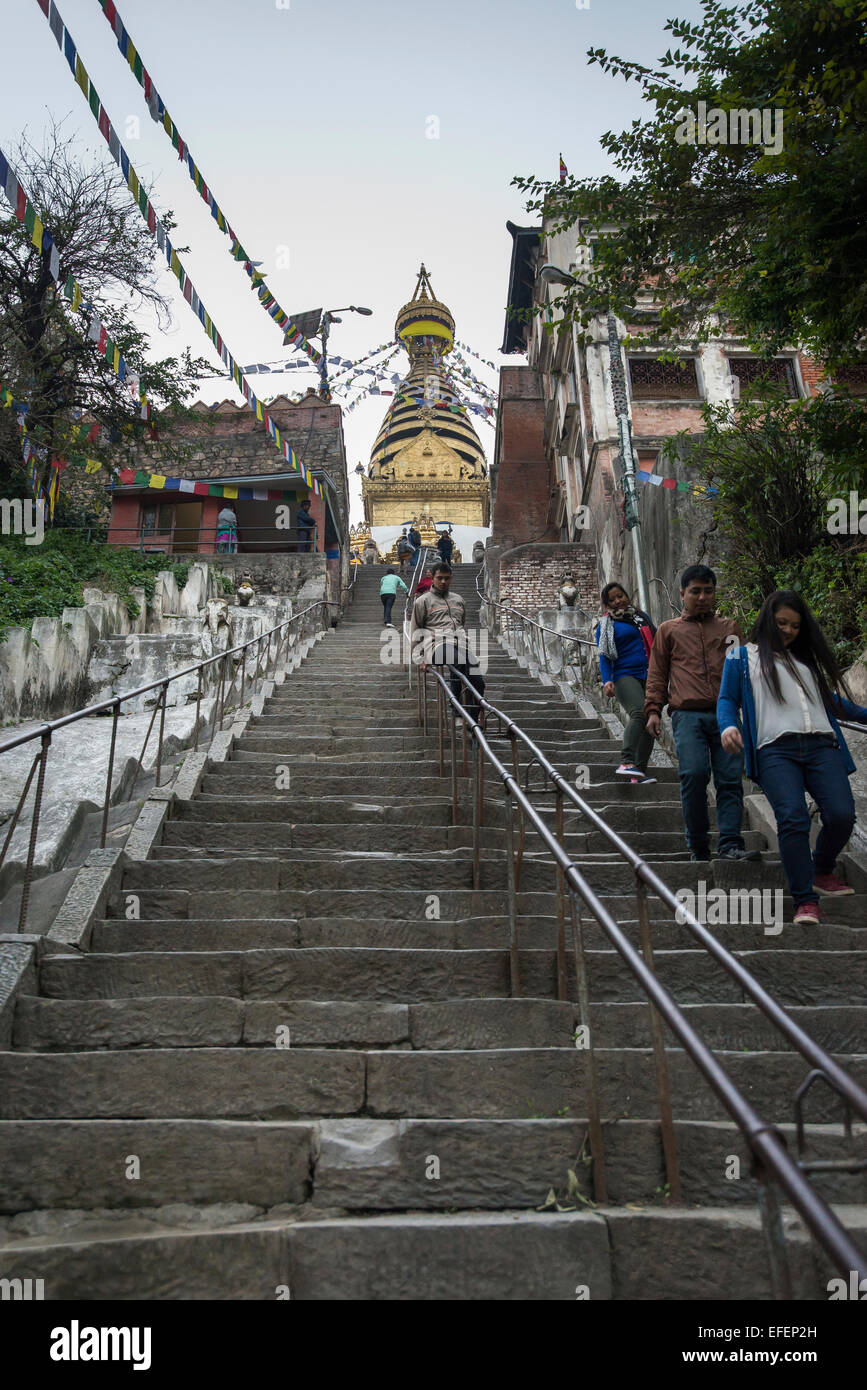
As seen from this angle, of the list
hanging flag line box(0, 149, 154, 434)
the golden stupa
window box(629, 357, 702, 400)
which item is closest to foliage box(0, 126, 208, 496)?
hanging flag line box(0, 149, 154, 434)

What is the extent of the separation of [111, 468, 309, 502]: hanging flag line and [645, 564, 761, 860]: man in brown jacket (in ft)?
60.7

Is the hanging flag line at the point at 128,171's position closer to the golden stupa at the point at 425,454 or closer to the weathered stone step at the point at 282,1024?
the weathered stone step at the point at 282,1024

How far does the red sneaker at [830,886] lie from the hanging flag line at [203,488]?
19.7 metres

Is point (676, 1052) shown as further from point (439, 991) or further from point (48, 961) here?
point (48, 961)

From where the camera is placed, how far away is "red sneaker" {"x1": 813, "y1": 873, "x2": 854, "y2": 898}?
4.85 m

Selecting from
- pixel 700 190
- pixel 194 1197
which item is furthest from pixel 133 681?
pixel 194 1197

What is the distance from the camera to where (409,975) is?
4.06m

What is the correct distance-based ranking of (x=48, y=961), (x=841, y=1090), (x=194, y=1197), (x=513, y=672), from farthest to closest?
(x=513, y=672) < (x=48, y=961) < (x=194, y=1197) < (x=841, y=1090)

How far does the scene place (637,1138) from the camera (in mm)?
2914

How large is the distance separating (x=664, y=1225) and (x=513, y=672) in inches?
394

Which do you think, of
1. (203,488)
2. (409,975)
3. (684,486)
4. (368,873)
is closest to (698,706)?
(368,873)

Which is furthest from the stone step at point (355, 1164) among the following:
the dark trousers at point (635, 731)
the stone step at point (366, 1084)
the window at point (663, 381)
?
the window at point (663, 381)

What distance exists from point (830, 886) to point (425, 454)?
1854 inches

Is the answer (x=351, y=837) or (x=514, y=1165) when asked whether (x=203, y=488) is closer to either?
(x=351, y=837)
